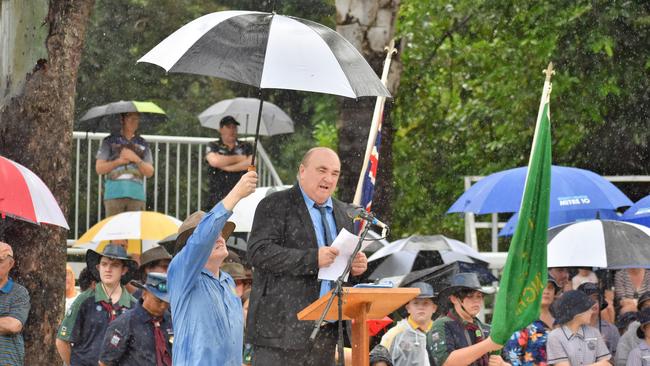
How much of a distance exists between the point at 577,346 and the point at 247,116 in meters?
6.94

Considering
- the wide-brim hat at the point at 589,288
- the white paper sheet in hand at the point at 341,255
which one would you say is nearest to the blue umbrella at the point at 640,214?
the wide-brim hat at the point at 589,288

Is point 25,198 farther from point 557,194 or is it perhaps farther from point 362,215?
point 557,194

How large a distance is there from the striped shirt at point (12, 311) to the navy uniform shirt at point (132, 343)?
954mm

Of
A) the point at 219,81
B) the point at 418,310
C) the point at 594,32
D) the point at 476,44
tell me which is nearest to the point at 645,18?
the point at 594,32

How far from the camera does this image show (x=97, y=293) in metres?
12.1

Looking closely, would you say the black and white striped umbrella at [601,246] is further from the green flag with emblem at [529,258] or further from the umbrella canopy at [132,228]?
the umbrella canopy at [132,228]

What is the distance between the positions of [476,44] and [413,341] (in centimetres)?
1010

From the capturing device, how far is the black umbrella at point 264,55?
877 cm

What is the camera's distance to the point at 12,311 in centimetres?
1100

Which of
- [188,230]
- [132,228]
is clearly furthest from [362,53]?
[188,230]

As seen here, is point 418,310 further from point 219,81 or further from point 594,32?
point 219,81

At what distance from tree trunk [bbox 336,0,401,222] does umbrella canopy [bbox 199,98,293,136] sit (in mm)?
2692

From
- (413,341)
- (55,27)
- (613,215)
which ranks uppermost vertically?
(55,27)

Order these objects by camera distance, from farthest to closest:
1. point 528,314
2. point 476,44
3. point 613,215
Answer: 1. point 476,44
2. point 613,215
3. point 528,314
